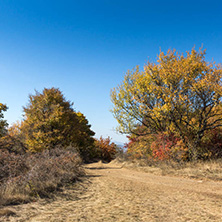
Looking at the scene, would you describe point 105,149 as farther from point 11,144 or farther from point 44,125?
point 11,144

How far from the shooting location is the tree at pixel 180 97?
47.8 feet

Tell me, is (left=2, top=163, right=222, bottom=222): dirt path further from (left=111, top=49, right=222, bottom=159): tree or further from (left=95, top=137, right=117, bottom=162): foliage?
(left=95, top=137, right=117, bottom=162): foliage

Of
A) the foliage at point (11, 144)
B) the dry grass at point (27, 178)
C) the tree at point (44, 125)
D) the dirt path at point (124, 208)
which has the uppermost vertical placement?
the tree at point (44, 125)

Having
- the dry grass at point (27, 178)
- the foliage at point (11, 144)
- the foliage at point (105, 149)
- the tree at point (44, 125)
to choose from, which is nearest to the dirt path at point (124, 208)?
the dry grass at point (27, 178)

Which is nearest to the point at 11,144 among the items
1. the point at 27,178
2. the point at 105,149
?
the point at 27,178

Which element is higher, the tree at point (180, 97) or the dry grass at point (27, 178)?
the tree at point (180, 97)

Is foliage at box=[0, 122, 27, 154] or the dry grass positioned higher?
foliage at box=[0, 122, 27, 154]

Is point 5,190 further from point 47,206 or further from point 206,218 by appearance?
point 206,218

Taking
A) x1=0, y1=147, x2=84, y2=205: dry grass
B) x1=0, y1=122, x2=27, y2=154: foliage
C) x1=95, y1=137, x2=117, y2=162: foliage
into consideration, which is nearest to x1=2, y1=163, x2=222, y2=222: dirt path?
x1=0, y1=147, x2=84, y2=205: dry grass

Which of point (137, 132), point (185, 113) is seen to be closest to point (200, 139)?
point (185, 113)

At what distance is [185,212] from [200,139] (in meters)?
11.2

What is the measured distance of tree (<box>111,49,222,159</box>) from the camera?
14.6m

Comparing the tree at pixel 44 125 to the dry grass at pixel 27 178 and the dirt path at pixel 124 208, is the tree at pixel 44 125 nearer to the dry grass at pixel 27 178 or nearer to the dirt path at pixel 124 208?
the dry grass at pixel 27 178

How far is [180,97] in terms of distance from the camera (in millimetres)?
14195
